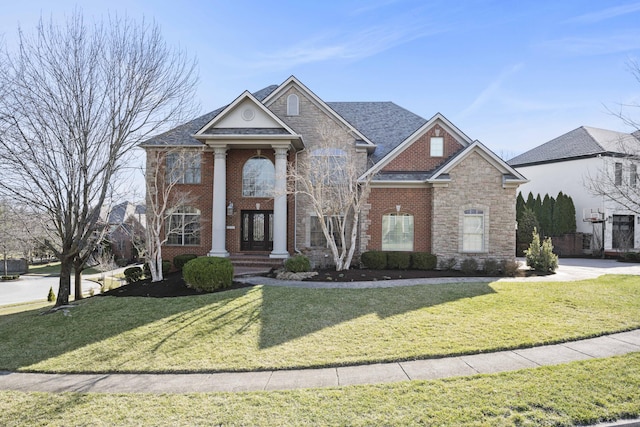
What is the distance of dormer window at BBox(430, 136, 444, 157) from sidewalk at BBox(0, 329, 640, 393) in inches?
496

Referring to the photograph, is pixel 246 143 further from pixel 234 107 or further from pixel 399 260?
pixel 399 260

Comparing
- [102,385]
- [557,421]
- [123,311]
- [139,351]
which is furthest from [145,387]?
[557,421]

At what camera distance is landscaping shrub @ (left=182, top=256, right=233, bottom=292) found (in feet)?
38.8

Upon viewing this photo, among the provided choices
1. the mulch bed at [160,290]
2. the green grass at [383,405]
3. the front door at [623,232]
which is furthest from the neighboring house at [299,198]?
the front door at [623,232]

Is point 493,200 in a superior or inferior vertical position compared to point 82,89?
inferior

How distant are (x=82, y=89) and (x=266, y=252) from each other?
10.9 meters

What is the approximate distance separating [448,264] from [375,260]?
355cm

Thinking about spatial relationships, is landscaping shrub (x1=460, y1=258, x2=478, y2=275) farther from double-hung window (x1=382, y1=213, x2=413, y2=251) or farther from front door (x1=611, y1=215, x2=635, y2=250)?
front door (x1=611, y1=215, x2=635, y2=250)

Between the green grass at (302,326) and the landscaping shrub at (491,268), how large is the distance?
338cm

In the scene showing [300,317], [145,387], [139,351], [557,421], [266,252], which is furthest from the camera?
[266,252]

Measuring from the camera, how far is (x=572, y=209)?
28031 mm

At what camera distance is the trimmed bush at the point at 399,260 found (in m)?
16.0

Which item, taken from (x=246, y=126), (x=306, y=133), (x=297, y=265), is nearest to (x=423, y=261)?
Result: (x=297, y=265)

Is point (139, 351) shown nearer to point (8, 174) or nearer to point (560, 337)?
point (8, 174)
